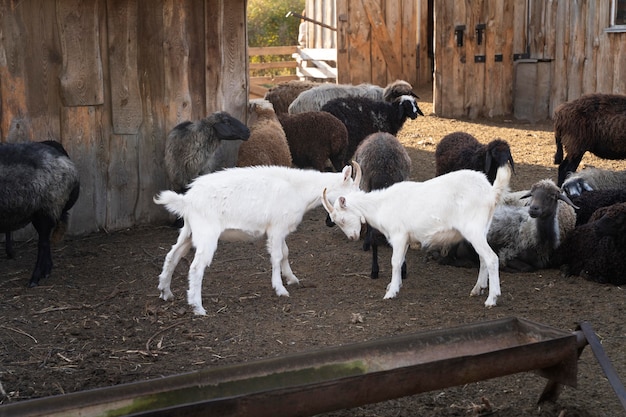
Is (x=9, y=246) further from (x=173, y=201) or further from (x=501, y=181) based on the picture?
(x=501, y=181)

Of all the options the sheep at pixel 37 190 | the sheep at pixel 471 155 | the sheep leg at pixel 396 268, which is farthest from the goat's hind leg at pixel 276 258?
the sheep at pixel 471 155

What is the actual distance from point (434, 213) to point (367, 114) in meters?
6.13

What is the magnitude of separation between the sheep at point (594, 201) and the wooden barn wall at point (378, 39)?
37.5 feet

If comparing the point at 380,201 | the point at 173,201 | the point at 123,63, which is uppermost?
the point at 123,63

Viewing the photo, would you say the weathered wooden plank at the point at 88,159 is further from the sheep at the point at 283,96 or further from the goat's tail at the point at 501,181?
the sheep at the point at 283,96

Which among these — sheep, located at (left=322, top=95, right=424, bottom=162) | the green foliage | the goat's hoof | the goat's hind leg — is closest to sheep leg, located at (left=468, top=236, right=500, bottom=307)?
the goat's hind leg

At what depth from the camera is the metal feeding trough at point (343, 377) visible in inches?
173

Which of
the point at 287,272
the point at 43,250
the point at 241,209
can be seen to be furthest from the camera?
the point at 43,250

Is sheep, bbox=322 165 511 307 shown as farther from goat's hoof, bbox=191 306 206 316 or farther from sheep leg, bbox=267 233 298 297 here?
goat's hoof, bbox=191 306 206 316

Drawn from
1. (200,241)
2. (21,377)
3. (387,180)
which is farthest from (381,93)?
(21,377)

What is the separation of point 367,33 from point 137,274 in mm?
13142

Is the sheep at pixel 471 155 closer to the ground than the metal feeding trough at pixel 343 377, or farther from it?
farther from it

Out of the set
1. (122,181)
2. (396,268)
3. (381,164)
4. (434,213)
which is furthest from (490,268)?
(122,181)

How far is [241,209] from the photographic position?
774 centimetres
